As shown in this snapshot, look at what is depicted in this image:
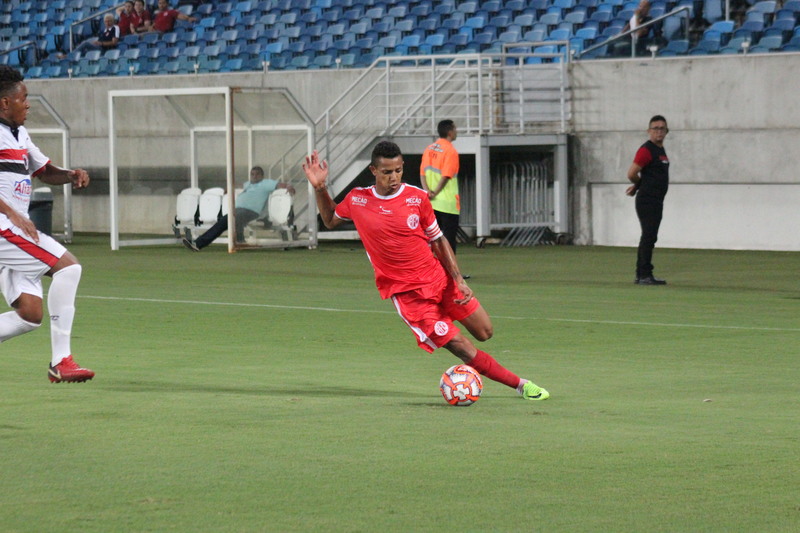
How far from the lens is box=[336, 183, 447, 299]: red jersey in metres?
8.35

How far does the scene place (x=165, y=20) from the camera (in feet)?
109

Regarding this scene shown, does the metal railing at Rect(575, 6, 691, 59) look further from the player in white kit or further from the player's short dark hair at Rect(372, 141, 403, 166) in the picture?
the player in white kit

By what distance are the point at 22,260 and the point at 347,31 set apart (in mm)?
21699

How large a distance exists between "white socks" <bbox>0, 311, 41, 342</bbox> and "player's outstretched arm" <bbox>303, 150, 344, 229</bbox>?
6.17 feet

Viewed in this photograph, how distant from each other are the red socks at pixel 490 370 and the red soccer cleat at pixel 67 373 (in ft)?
7.89

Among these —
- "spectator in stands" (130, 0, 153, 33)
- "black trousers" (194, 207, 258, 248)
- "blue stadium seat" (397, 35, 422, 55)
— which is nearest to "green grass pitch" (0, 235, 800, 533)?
"black trousers" (194, 207, 258, 248)

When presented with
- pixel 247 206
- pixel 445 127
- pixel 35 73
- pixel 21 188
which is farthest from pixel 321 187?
pixel 35 73

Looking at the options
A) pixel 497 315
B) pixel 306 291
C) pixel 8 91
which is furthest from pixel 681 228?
pixel 8 91

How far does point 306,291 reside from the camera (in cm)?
1652

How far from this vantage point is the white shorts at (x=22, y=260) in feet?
28.5

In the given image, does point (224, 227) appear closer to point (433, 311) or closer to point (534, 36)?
point (534, 36)

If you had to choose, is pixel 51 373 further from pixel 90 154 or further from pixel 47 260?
pixel 90 154

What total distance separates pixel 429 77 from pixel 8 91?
1799 cm

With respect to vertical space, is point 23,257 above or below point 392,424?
above
